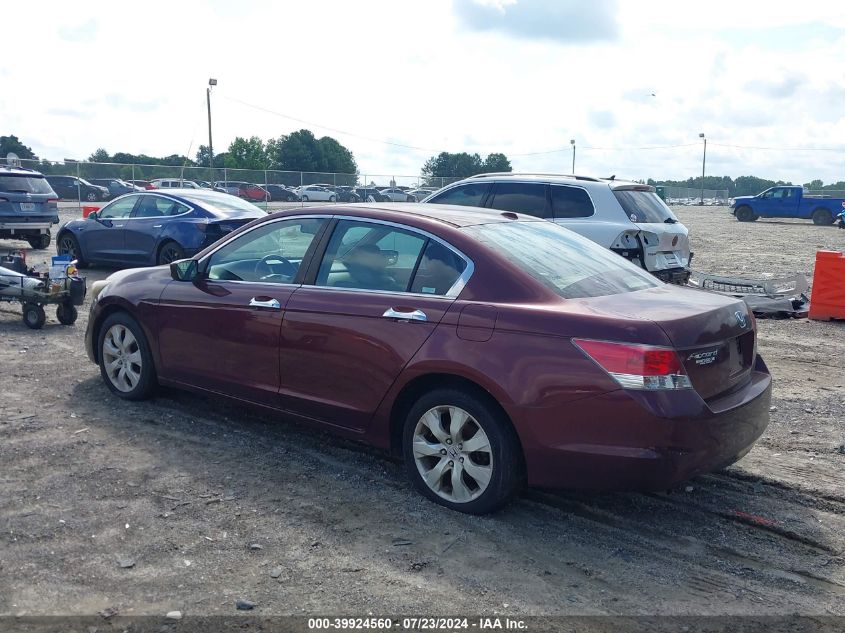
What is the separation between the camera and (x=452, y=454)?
14.8 feet

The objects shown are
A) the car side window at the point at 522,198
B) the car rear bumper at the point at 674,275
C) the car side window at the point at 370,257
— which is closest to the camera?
the car side window at the point at 370,257

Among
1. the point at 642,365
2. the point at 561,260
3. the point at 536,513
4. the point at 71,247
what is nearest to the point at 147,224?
the point at 71,247

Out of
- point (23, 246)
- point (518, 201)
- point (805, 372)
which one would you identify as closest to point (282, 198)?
point (23, 246)

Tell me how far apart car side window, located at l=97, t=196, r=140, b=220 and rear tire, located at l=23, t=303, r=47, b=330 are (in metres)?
4.95

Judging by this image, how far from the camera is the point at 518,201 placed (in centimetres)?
1112

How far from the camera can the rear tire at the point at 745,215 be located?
143 feet

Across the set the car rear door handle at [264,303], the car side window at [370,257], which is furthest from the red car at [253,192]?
the car side window at [370,257]

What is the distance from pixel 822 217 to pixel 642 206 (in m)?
34.9

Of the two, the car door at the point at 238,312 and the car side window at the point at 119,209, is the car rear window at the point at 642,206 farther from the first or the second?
the car side window at the point at 119,209

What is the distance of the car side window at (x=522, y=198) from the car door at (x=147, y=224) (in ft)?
17.1

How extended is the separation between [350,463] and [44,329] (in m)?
5.73

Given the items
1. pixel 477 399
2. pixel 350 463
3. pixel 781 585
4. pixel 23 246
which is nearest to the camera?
pixel 781 585

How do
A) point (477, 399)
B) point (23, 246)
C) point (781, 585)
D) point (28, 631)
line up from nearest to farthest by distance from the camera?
point (28, 631), point (781, 585), point (477, 399), point (23, 246)

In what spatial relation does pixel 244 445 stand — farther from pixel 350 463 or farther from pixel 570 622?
pixel 570 622
